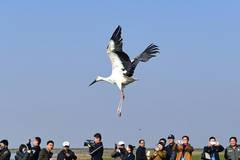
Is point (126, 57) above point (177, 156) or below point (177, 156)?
above

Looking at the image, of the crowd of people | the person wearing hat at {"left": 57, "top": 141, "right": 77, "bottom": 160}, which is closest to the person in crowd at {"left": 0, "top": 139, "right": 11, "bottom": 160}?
the crowd of people

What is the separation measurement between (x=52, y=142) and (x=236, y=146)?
5927 mm

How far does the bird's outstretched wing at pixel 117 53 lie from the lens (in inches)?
972

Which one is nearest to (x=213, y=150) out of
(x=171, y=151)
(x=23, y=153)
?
(x=171, y=151)

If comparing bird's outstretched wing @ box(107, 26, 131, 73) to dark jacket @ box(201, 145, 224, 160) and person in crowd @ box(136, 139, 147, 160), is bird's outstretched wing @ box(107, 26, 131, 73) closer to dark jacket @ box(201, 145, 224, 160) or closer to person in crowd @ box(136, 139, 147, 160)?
person in crowd @ box(136, 139, 147, 160)

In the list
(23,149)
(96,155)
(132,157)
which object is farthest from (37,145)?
(132,157)

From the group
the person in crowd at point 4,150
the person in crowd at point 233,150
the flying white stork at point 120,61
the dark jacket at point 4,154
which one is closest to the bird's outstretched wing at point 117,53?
the flying white stork at point 120,61

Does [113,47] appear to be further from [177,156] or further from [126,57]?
[177,156]

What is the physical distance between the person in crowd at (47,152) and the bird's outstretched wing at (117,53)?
5.01 m

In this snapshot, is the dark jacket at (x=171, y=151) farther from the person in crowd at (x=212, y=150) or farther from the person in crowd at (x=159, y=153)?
the person in crowd at (x=212, y=150)

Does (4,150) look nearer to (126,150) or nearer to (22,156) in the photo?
(22,156)

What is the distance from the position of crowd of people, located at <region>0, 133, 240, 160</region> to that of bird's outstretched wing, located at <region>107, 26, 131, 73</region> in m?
2.80

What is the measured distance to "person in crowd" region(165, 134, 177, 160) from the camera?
Result: 22.4 meters

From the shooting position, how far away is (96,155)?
74.8 ft
